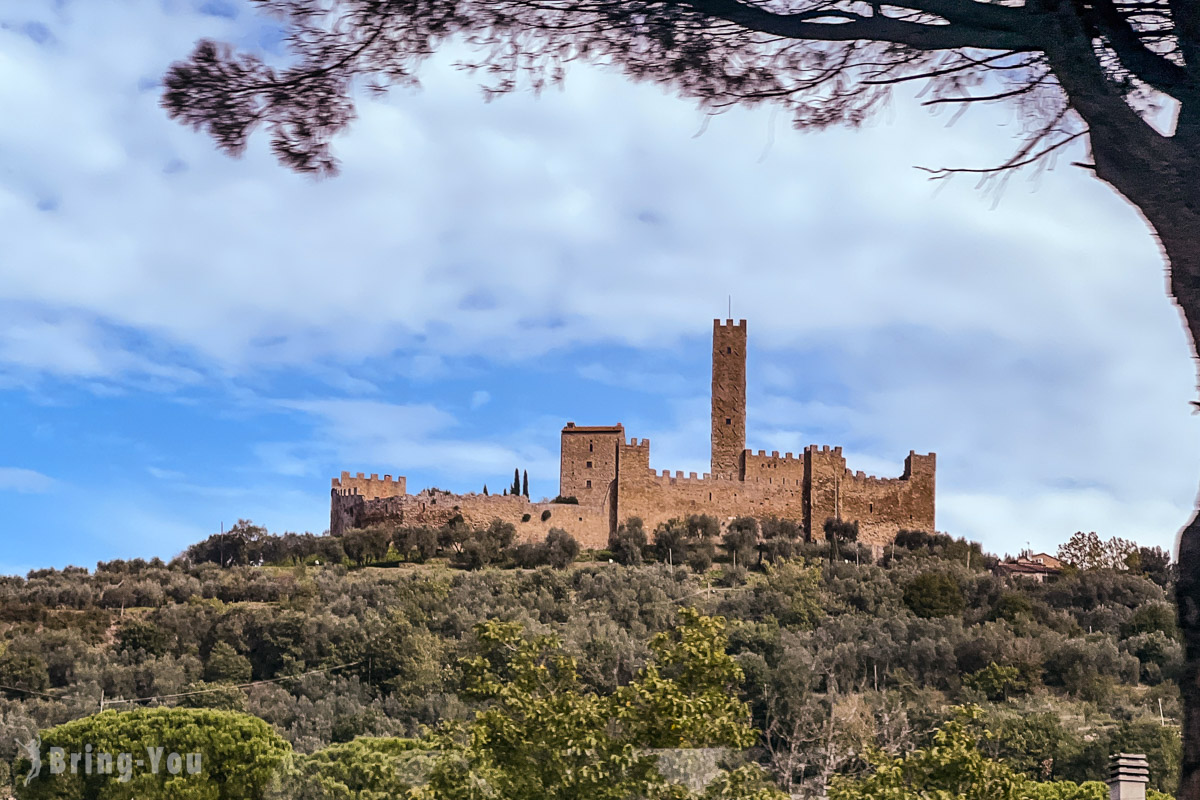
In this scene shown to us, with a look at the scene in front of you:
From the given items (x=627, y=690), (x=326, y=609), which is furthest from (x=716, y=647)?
(x=326, y=609)

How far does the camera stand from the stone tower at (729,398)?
47000 millimetres

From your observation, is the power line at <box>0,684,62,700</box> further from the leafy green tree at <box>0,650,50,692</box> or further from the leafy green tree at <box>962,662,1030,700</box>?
the leafy green tree at <box>962,662,1030,700</box>

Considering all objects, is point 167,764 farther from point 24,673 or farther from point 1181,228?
point 1181,228

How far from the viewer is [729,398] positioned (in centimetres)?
Answer: 4778

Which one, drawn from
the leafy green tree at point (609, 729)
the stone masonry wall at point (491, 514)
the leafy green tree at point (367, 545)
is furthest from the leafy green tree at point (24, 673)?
the leafy green tree at point (609, 729)

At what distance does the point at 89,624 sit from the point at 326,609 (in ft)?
20.1

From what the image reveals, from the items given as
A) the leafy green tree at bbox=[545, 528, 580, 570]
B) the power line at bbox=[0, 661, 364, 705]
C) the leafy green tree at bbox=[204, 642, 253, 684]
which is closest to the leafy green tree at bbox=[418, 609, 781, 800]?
the power line at bbox=[0, 661, 364, 705]

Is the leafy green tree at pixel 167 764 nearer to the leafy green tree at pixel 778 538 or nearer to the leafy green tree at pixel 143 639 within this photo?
the leafy green tree at pixel 143 639

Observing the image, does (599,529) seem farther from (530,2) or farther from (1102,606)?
(530,2)

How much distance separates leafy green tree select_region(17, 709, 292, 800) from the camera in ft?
63.0

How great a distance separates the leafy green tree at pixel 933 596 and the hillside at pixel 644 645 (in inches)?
2.6

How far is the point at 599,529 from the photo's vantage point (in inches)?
1761

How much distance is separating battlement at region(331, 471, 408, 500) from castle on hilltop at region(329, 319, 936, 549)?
4 centimetres

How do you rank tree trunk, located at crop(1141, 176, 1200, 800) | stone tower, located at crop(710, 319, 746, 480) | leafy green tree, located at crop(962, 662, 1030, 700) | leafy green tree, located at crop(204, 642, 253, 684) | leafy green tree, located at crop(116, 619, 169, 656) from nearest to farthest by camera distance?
tree trunk, located at crop(1141, 176, 1200, 800), leafy green tree, located at crop(962, 662, 1030, 700), leafy green tree, located at crop(204, 642, 253, 684), leafy green tree, located at crop(116, 619, 169, 656), stone tower, located at crop(710, 319, 746, 480)
